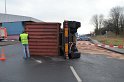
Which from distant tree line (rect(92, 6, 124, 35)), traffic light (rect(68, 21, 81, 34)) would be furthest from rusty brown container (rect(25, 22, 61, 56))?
distant tree line (rect(92, 6, 124, 35))

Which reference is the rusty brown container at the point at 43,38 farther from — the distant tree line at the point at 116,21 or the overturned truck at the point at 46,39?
the distant tree line at the point at 116,21

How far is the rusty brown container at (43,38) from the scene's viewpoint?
72.2 ft

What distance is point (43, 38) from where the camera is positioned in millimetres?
22344

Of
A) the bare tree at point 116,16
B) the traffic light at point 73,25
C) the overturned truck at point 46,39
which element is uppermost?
the bare tree at point 116,16

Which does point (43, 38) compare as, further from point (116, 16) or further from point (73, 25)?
point (116, 16)

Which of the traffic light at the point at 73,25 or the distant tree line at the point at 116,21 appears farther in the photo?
the distant tree line at the point at 116,21

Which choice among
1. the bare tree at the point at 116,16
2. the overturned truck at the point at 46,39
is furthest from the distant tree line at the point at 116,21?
the overturned truck at the point at 46,39

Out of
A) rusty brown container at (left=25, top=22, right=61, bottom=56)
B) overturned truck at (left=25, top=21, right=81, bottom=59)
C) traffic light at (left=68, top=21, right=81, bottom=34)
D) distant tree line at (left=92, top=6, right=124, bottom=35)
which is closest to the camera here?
traffic light at (left=68, top=21, right=81, bottom=34)

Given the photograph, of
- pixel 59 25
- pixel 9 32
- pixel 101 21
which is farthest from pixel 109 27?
pixel 59 25

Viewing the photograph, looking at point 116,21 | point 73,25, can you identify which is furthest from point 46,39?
point 116,21

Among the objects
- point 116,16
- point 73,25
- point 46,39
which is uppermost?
point 116,16

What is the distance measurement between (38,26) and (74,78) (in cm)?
1095

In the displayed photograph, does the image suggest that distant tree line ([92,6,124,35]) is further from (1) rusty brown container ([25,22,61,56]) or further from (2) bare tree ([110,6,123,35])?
(1) rusty brown container ([25,22,61,56])

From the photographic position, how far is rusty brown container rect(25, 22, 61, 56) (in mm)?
22000
